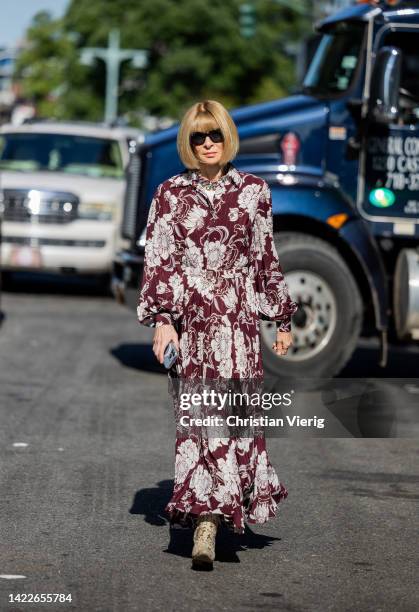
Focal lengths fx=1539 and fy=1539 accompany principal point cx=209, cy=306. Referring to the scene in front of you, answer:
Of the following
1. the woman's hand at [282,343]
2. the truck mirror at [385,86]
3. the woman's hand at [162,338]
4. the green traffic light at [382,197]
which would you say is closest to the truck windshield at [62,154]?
the green traffic light at [382,197]

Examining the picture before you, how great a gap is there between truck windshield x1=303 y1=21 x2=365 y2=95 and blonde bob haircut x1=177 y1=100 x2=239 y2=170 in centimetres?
511

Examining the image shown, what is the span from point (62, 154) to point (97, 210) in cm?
119

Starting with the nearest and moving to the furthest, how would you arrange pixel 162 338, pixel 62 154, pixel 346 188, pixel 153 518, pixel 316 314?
pixel 162 338 → pixel 153 518 → pixel 346 188 → pixel 316 314 → pixel 62 154

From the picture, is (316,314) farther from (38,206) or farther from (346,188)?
(38,206)

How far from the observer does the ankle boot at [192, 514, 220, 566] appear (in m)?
5.68

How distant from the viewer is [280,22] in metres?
75.9

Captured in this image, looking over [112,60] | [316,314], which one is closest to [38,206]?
[316,314]

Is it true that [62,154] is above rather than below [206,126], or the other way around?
below

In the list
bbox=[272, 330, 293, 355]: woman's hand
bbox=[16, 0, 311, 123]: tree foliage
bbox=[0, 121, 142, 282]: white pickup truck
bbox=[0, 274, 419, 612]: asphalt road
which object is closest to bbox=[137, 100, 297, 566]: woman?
bbox=[272, 330, 293, 355]: woman's hand

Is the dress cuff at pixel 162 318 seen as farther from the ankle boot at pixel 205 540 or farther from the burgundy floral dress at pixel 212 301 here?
the ankle boot at pixel 205 540

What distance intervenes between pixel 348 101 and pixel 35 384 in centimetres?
295

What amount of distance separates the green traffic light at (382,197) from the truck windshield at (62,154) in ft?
24.7

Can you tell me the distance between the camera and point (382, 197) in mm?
10617

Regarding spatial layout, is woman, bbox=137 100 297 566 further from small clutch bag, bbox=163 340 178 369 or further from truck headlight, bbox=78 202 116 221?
truck headlight, bbox=78 202 116 221
